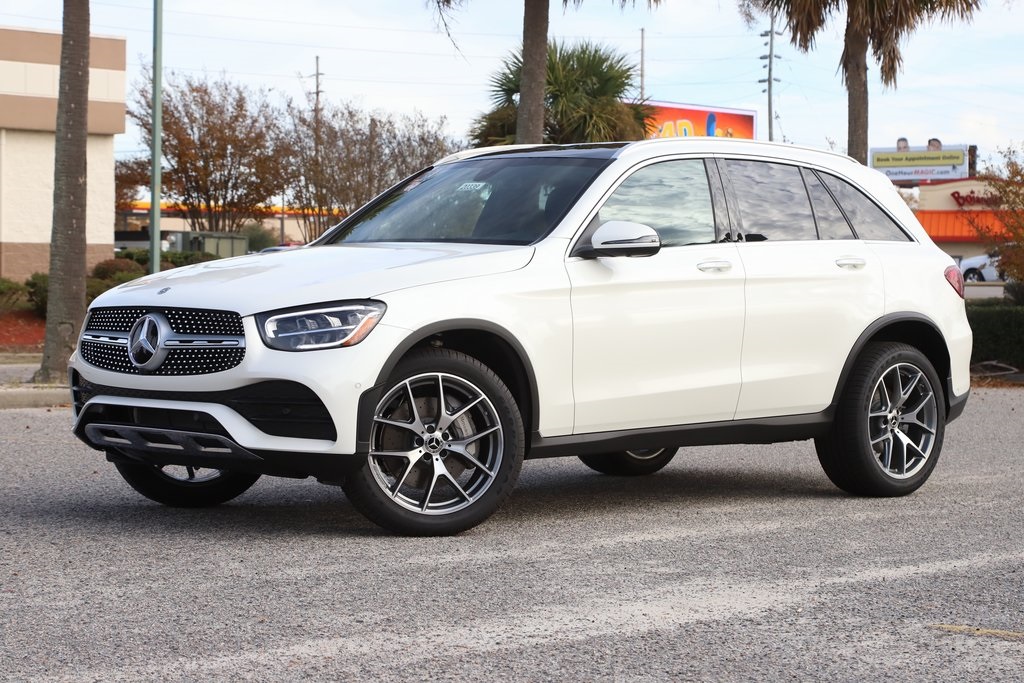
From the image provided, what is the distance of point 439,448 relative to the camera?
21.0 feet

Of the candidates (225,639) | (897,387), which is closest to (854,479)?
(897,387)

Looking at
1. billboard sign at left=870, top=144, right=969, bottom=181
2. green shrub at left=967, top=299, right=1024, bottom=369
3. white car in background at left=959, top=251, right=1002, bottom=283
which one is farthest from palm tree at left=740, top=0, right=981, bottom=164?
billboard sign at left=870, top=144, right=969, bottom=181

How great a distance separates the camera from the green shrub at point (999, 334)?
793 inches

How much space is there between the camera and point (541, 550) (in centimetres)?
633

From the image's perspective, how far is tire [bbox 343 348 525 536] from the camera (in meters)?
6.27

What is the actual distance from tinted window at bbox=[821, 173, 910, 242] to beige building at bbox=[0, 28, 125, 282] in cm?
2593

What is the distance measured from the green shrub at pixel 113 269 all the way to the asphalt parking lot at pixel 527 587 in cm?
2148

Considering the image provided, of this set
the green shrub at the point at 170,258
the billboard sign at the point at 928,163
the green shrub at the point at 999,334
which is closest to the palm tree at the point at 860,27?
the green shrub at the point at 999,334

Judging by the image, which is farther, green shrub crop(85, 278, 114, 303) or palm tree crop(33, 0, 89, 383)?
green shrub crop(85, 278, 114, 303)

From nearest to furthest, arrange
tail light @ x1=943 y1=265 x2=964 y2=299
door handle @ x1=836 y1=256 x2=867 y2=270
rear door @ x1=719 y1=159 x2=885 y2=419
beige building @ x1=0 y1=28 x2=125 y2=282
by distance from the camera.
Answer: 1. rear door @ x1=719 y1=159 x2=885 y2=419
2. door handle @ x1=836 y1=256 x2=867 y2=270
3. tail light @ x1=943 y1=265 x2=964 y2=299
4. beige building @ x1=0 y1=28 x2=125 y2=282

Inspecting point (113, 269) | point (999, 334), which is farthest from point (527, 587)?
point (113, 269)

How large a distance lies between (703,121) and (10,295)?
4667 centimetres

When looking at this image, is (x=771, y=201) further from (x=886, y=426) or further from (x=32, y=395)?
(x=32, y=395)

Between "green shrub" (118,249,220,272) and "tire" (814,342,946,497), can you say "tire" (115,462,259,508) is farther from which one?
"green shrub" (118,249,220,272)
